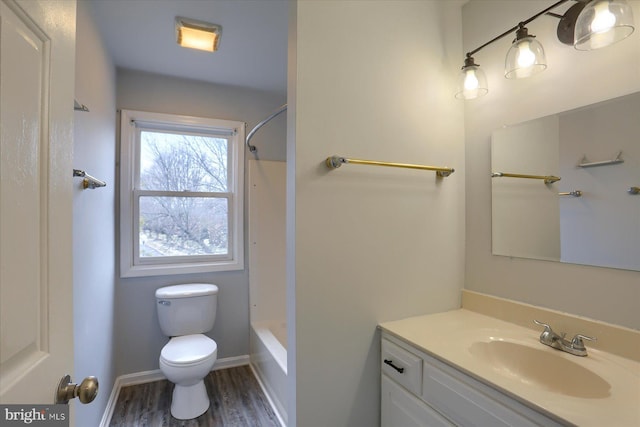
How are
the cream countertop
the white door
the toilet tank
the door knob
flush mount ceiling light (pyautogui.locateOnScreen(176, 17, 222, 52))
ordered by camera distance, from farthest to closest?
1. the toilet tank
2. flush mount ceiling light (pyautogui.locateOnScreen(176, 17, 222, 52))
3. the cream countertop
4. the door knob
5. the white door

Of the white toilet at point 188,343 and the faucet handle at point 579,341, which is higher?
the faucet handle at point 579,341

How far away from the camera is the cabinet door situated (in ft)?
3.84

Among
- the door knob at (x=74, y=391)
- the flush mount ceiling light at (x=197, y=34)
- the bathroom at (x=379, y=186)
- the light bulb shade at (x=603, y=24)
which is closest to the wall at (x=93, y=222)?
the bathroom at (x=379, y=186)

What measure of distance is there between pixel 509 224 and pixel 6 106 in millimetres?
1822

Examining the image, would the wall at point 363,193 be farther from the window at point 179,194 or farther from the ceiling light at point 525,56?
the window at point 179,194

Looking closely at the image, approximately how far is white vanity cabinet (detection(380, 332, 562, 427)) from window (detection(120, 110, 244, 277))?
5.77 ft

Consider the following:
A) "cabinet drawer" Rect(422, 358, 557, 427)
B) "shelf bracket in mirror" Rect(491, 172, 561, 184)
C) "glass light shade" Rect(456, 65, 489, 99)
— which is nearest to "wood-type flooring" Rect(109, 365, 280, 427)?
"cabinet drawer" Rect(422, 358, 557, 427)

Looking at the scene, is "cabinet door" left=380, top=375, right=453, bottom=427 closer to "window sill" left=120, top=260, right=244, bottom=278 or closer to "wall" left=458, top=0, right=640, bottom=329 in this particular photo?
"wall" left=458, top=0, right=640, bottom=329

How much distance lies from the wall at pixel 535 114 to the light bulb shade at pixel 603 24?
0.58ft

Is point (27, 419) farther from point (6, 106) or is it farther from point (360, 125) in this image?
point (360, 125)

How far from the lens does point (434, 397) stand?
116 cm

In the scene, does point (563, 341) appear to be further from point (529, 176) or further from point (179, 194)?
point (179, 194)

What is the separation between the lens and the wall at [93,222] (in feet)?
4.71

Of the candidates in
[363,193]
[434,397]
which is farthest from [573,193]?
[434,397]
